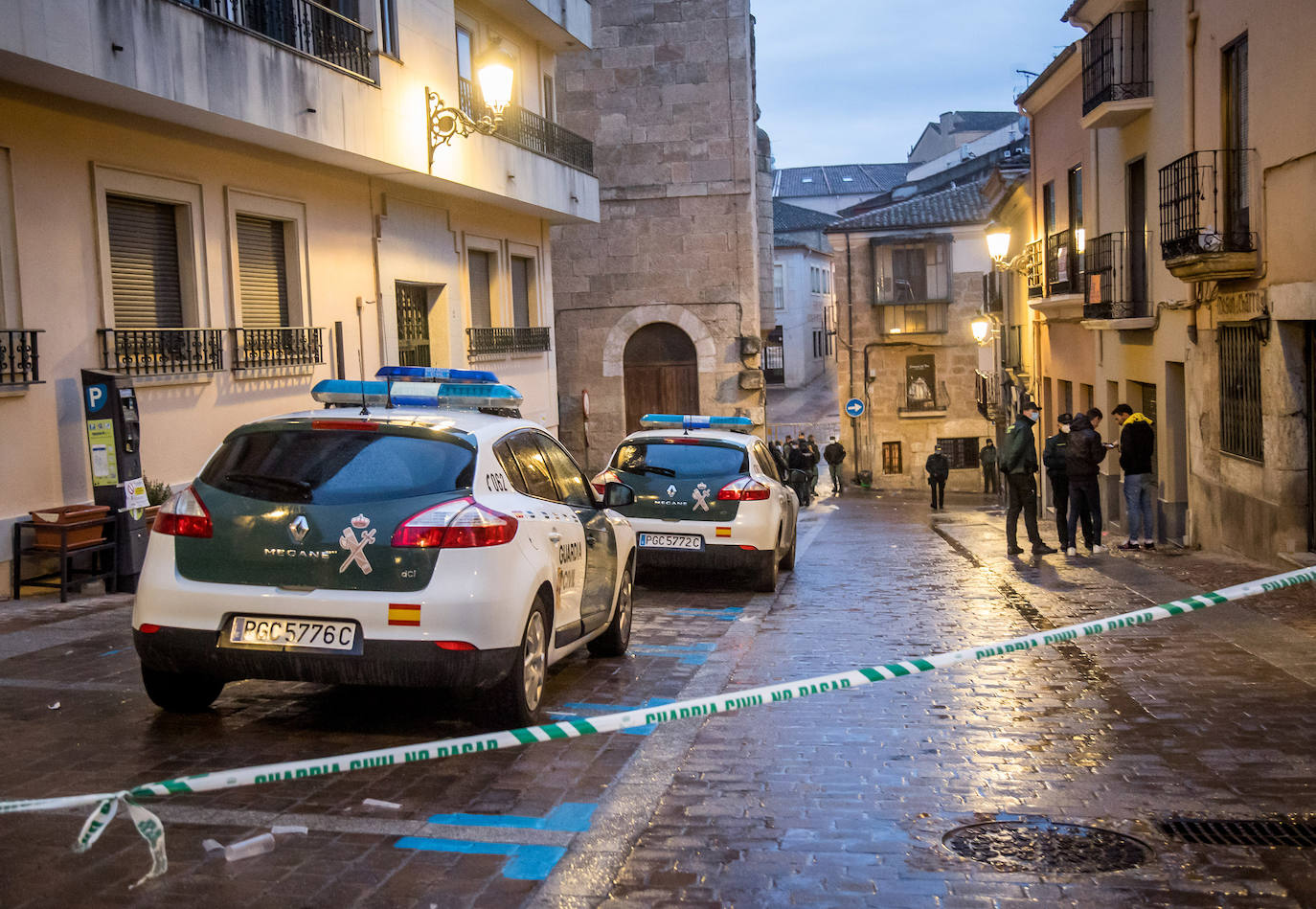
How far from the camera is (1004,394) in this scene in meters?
34.6

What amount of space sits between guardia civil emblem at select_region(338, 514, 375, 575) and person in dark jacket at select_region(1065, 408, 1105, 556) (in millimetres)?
11031

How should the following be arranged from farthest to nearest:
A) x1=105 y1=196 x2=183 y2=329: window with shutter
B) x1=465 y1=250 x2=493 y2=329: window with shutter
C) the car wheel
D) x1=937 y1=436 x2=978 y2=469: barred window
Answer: x1=937 y1=436 x2=978 y2=469: barred window, x1=465 y1=250 x2=493 y2=329: window with shutter, x1=105 y1=196 x2=183 y2=329: window with shutter, the car wheel

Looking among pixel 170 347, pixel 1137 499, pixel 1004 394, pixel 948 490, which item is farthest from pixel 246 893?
pixel 948 490

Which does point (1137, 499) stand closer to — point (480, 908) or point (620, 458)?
point (620, 458)

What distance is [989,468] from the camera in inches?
1581

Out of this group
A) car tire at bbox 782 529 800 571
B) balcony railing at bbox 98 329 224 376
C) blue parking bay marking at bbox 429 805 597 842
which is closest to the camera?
blue parking bay marking at bbox 429 805 597 842

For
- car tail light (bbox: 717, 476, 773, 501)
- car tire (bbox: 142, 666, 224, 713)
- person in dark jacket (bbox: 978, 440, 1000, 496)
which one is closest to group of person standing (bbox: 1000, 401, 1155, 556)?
car tail light (bbox: 717, 476, 773, 501)

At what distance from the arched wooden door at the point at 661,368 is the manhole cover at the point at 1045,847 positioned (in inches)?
1019

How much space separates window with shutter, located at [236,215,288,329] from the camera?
567 inches

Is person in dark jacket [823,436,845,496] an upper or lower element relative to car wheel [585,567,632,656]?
lower

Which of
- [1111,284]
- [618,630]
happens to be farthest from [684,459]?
[1111,284]

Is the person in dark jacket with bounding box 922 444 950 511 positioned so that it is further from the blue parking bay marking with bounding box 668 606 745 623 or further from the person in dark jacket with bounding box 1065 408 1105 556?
the blue parking bay marking with bounding box 668 606 745 623

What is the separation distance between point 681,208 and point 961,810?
25671 mm

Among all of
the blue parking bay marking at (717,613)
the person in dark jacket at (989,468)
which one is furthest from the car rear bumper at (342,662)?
the person in dark jacket at (989,468)
